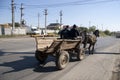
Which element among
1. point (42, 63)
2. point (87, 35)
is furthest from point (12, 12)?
point (42, 63)

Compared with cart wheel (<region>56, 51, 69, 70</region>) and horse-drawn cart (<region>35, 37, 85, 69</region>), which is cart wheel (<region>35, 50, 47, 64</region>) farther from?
cart wheel (<region>56, 51, 69, 70</region>)

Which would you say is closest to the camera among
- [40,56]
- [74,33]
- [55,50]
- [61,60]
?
[61,60]

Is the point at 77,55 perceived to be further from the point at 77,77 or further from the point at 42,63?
the point at 77,77

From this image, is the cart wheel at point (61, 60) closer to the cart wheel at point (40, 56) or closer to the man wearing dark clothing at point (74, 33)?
the cart wheel at point (40, 56)

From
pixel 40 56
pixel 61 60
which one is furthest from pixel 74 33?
pixel 61 60

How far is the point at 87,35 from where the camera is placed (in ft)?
56.0

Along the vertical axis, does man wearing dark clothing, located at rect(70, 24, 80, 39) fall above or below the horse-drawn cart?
above

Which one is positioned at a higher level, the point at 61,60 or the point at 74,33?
the point at 74,33

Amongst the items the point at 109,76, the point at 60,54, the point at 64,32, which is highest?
the point at 64,32

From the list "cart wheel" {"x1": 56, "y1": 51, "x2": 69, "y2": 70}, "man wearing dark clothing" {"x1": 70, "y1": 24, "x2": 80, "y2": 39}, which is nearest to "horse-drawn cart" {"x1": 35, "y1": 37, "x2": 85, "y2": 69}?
"cart wheel" {"x1": 56, "y1": 51, "x2": 69, "y2": 70}

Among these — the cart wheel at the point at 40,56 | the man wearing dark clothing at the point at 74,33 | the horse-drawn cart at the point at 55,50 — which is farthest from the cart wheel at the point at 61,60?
the man wearing dark clothing at the point at 74,33

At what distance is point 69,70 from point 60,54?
2.68 ft

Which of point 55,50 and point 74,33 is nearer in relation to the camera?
point 55,50

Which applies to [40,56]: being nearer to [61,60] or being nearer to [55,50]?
[55,50]
